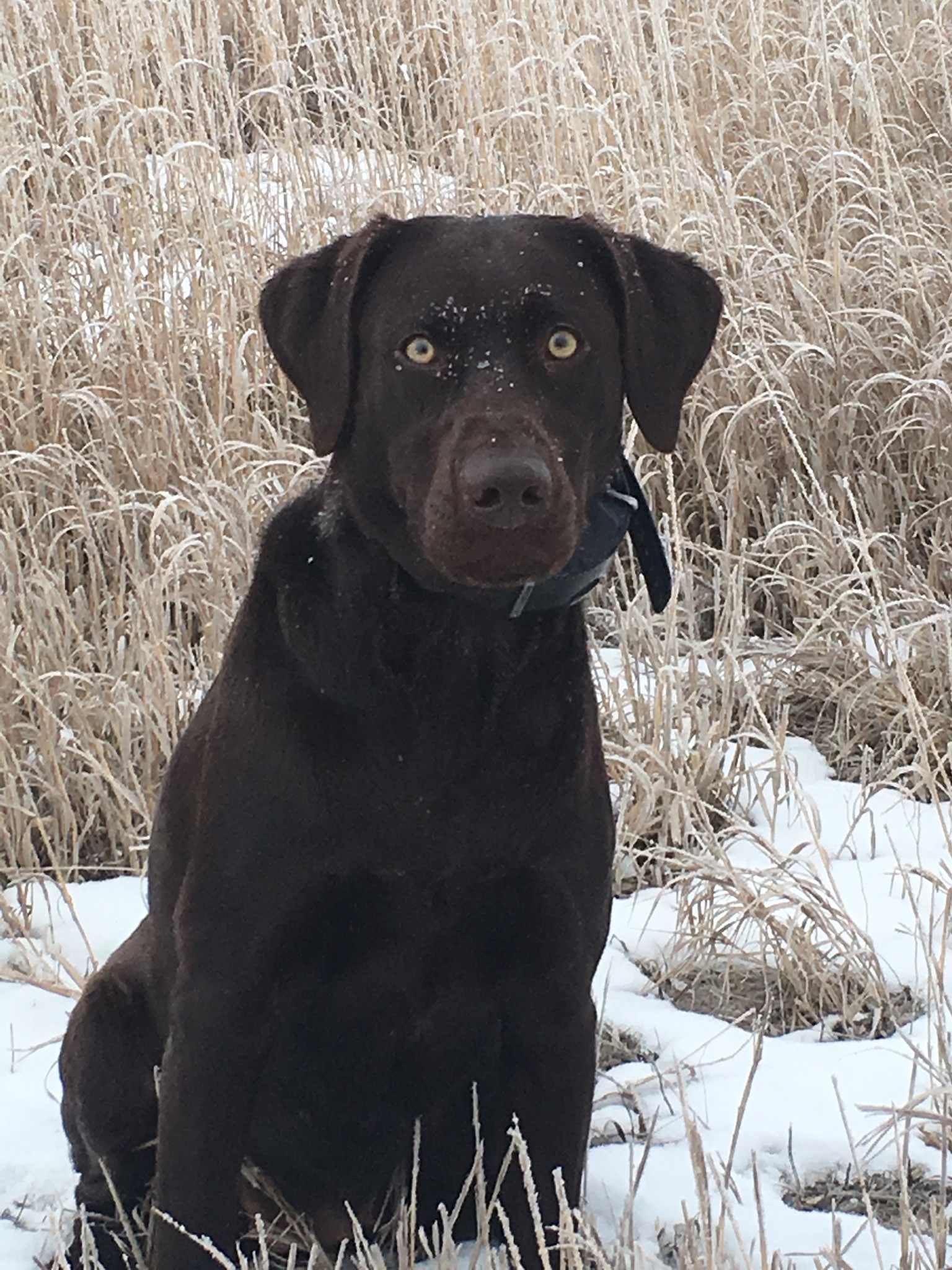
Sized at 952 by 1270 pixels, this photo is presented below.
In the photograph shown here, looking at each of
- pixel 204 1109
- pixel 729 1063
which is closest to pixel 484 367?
pixel 204 1109

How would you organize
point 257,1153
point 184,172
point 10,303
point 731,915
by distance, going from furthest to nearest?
point 184,172, point 10,303, point 731,915, point 257,1153

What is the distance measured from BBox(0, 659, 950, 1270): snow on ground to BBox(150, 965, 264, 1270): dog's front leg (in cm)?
26

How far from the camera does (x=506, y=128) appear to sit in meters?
4.76

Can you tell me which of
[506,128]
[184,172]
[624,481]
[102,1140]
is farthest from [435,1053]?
[506,128]

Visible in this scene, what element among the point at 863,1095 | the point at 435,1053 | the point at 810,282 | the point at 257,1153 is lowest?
the point at 863,1095

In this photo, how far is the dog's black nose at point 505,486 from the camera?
159 cm

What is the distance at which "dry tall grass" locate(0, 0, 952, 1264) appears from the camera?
3006mm

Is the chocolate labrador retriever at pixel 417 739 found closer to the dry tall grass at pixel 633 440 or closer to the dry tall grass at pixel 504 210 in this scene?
the dry tall grass at pixel 633 440

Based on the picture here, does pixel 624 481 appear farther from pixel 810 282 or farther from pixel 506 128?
pixel 506 128

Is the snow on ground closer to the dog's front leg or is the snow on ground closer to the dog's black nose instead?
the dog's front leg

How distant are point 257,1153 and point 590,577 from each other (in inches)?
31.9

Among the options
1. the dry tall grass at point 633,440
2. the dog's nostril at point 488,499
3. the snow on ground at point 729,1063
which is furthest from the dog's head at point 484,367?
the dry tall grass at point 633,440

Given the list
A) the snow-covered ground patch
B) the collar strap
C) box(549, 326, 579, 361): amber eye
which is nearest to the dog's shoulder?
the collar strap

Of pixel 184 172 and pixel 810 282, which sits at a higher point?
Result: pixel 184 172
